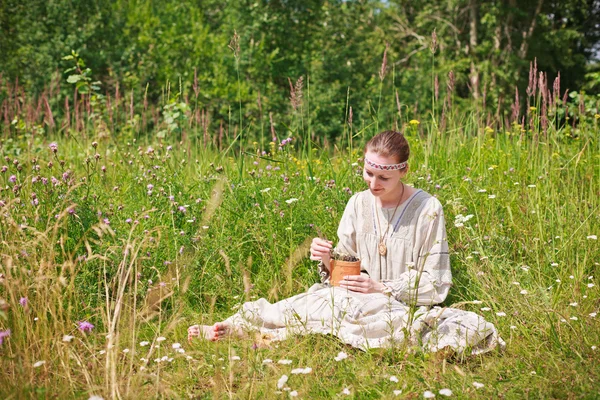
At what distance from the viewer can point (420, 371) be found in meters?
2.98

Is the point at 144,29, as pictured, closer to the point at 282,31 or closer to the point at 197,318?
the point at 282,31

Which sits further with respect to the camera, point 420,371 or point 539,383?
point 420,371

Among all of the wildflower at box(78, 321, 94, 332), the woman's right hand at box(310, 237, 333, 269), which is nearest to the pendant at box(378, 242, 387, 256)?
the woman's right hand at box(310, 237, 333, 269)

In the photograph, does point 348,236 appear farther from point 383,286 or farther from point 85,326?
point 85,326

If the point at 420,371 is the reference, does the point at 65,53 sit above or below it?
above

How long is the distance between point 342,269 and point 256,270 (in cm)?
83

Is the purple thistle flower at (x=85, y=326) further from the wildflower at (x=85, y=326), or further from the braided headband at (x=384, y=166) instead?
the braided headband at (x=384, y=166)

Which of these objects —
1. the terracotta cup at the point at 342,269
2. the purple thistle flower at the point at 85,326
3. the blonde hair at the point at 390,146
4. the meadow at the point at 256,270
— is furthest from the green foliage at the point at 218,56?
the purple thistle flower at the point at 85,326

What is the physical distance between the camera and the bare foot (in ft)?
11.3

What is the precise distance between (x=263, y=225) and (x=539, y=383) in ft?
6.53

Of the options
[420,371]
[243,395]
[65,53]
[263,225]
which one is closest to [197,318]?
[263,225]

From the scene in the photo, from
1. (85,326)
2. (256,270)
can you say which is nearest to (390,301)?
(256,270)

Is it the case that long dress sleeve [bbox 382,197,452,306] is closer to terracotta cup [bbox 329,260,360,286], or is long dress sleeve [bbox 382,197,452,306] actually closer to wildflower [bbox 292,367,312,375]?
terracotta cup [bbox 329,260,360,286]

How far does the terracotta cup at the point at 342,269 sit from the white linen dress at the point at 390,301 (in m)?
0.07
